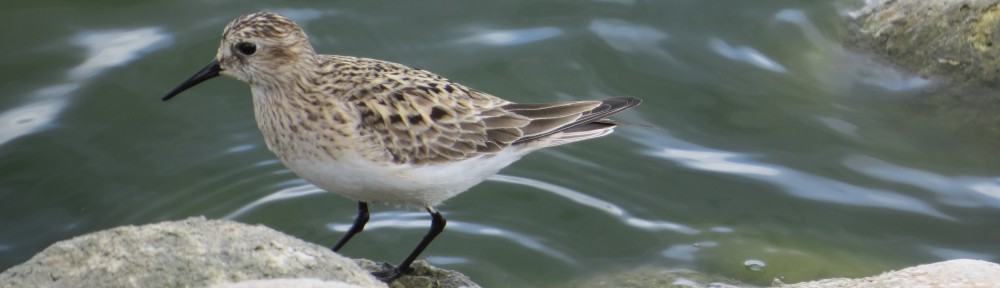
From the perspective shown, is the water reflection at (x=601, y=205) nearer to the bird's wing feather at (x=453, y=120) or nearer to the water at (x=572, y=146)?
the water at (x=572, y=146)

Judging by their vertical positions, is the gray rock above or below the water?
below

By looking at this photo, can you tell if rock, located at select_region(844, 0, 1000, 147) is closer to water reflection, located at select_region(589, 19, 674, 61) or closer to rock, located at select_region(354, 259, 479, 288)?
water reflection, located at select_region(589, 19, 674, 61)

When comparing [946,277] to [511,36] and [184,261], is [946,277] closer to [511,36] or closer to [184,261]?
[184,261]

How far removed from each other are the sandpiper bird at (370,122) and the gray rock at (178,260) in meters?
1.32

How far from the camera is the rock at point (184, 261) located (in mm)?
5082

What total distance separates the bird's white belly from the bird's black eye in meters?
0.62

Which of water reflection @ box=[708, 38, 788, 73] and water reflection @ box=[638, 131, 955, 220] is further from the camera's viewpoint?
water reflection @ box=[708, 38, 788, 73]

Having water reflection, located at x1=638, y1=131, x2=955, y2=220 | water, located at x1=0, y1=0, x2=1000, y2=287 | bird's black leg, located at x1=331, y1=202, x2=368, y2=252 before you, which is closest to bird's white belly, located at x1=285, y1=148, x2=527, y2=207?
bird's black leg, located at x1=331, y1=202, x2=368, y2=252

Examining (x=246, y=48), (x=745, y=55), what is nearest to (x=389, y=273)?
(x=246, y=48)

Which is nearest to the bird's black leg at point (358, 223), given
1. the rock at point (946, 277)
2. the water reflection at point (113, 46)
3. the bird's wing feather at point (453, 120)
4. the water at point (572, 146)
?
the water at point (572, 146)

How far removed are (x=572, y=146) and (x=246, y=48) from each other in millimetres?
3566

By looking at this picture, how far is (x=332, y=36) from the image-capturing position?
1089cm

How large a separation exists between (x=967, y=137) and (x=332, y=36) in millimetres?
5177

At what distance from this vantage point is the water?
28.5 feet
